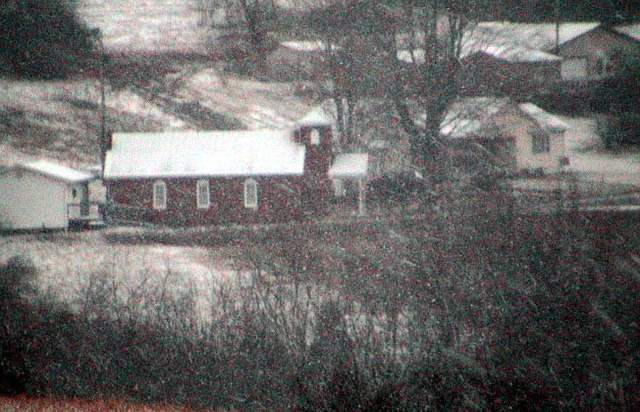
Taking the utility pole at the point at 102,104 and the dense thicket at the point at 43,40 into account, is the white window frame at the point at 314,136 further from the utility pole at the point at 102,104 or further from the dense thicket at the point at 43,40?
the dense thicket at the point at 43,40

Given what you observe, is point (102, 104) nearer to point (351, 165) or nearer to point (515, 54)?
point (351, 165)

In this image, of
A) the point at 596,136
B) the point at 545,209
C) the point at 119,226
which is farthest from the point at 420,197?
the point at 119,226

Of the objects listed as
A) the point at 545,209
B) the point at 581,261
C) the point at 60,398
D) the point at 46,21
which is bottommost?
the point at 60,398

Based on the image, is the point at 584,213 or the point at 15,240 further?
the point at 15,240

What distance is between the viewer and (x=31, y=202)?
16.3 ft

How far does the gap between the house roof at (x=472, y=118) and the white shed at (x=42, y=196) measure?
78.2 inches

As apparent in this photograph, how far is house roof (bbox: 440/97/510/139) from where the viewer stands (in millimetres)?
4324

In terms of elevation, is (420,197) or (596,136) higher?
(596,136)

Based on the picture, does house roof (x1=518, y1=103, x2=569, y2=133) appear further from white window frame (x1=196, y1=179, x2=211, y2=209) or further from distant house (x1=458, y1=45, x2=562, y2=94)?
white window frame (x1=196, y1=179, x2=211, y2=209)

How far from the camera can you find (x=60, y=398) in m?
4.89

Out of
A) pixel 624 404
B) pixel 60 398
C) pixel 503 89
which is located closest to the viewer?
pixel 624 404

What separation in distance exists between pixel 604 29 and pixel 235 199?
2.24 metres

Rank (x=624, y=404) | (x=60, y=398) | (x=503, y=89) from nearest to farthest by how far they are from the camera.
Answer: (x=624, y=404) < (x=503, y=89) < (x=60, y=398)

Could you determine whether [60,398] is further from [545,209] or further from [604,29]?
[604,29]
